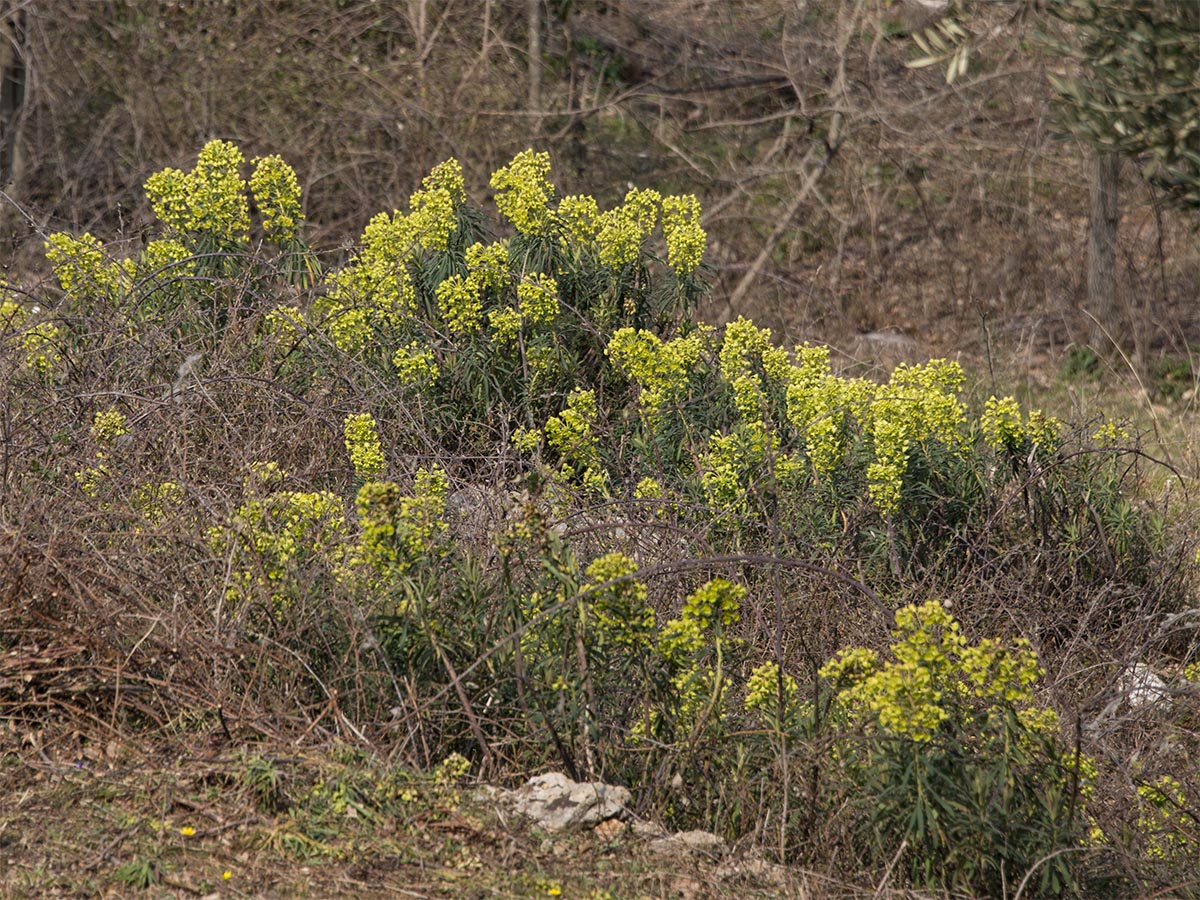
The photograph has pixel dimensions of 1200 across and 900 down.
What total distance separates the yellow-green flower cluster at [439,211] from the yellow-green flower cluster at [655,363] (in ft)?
3.28

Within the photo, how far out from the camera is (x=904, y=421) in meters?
5.16

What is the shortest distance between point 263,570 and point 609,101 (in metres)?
8.11

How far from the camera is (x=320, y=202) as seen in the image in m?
11.7

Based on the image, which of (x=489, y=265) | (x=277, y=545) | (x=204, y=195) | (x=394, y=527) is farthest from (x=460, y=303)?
(x=394, y=527)

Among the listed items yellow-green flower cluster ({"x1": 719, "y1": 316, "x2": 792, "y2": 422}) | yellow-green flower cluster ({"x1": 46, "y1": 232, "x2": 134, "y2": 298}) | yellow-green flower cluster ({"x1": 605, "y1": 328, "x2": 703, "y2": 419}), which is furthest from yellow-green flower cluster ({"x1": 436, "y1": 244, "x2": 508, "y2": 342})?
yellow-green flower cluster ({"x1": 46, "y1": 232, "x2": 134, "y2": 298})

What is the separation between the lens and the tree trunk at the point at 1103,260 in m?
10.2

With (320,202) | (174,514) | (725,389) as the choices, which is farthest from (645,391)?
(320,202)

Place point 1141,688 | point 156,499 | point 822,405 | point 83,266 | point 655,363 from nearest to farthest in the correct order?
point 156,499, point 1141,688, point 822,405, point 655,363, point 83,266

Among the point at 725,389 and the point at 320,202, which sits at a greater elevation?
the point at 725,389

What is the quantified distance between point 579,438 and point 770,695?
69.9 inches

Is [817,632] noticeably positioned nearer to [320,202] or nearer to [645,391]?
[645,391]

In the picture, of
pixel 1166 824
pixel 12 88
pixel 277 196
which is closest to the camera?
pixel 1166 824

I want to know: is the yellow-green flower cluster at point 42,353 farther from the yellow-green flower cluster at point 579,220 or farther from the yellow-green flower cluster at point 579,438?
the yellow-green flower cluster at point 579,220

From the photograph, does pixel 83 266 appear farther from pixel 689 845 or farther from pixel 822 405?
pixel 689 845
